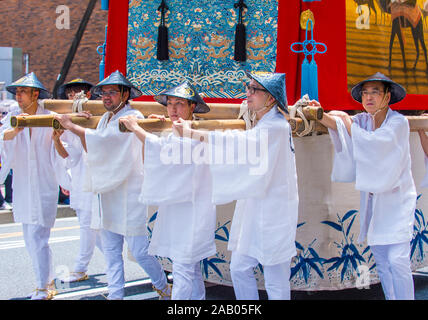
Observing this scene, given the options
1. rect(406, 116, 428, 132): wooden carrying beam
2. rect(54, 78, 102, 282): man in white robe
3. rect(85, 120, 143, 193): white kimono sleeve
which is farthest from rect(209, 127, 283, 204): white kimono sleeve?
rect(54, 78, 102, 282): man in white robe

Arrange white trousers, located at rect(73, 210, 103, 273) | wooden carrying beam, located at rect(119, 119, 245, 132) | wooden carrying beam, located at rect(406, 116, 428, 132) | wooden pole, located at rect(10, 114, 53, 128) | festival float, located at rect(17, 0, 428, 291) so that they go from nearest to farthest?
1. wooden carrying beam, located at rect(119, 119, 245, 132)
2. wooden pole, located at rect(10, 114, 53, 128)
3. wooden carrying beam, located at rect(406, 116, 428, 132)
4. festival float, located at rect(17, 0, 428, 291)
5. white trousers, located at rect(73, 210, 103, 273)

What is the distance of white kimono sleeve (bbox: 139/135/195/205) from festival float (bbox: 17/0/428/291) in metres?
0.27

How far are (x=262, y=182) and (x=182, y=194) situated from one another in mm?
588

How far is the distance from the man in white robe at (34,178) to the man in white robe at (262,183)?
1.64 metres

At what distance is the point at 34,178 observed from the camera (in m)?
4.39

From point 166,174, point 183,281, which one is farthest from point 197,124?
point 183,281

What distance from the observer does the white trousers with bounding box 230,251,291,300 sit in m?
3.29

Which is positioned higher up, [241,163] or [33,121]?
[33,121]

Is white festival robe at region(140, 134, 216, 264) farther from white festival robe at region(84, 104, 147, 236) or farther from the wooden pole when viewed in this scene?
the wooden pole

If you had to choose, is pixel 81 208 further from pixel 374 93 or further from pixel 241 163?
pixel 374 93
